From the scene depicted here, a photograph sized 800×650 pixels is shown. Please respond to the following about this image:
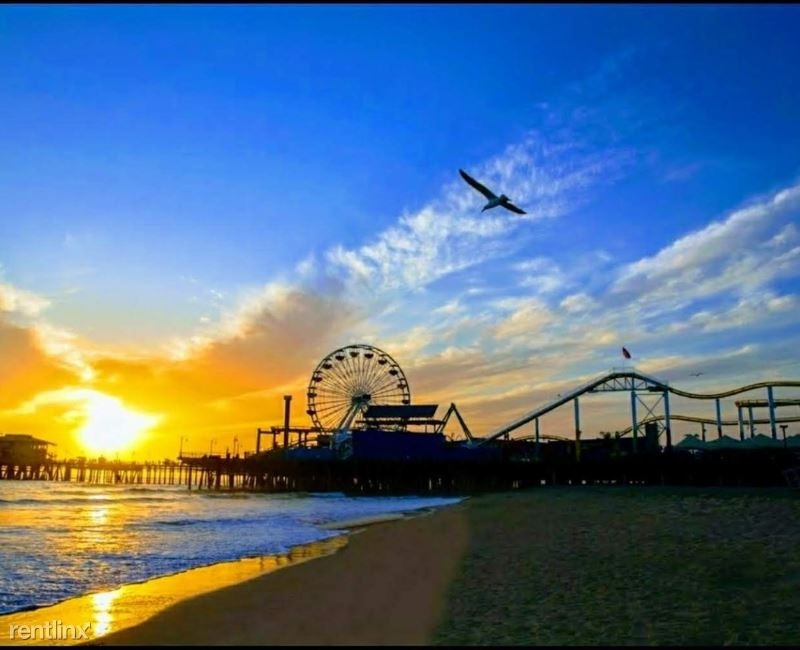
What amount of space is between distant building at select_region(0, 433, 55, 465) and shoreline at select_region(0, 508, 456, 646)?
10639 centimetres

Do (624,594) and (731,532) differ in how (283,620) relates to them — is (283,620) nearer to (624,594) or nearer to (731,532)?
(624,594)

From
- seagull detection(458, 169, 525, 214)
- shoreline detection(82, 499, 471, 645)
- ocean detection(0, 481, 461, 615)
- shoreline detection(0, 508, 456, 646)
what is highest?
seagull detection(458, 169, 525, 214)

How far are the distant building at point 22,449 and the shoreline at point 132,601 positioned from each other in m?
106

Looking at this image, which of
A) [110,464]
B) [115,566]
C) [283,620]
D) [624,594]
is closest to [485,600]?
[624,594]

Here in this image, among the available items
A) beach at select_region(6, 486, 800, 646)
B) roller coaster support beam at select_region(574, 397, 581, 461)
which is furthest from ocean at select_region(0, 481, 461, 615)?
roller coaster support beam at select_region(574, 397, 581, 461)

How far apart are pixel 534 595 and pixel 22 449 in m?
122

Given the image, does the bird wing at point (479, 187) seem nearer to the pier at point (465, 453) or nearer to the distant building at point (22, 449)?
the pier at point (465, 453)

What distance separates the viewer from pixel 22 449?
109688 mm

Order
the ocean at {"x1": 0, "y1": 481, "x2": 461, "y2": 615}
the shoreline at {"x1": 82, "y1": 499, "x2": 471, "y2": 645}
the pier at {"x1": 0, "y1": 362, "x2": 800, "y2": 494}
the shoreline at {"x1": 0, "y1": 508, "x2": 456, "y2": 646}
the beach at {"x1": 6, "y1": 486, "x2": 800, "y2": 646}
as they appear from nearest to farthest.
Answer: the beach at {"x1": 6, "y1": 486, "x2": 800, "y2": 646}, the shoreline at {"x1": 82, "y1": 499, "x2": 471, "y2": 645}, the shoreline at {"x1": 0, "y1": 508, "x2": 456, "y2": 646}, the ocean at {"x1": 0, "y1": 481, "x2": 461, "y2": 615}, the pier at {"x1": 0, "y1": 362, "x2": 800, "y2": 494}

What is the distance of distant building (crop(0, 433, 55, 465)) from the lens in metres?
104

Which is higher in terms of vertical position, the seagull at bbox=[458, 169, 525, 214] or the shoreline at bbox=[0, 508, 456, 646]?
the seagull at bbox=[458, 169, 525, 214]

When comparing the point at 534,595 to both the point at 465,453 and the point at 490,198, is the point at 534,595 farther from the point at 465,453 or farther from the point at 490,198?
the point at 465,453

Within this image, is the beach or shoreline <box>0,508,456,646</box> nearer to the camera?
the beach

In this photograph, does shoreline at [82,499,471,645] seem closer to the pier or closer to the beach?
the beach
